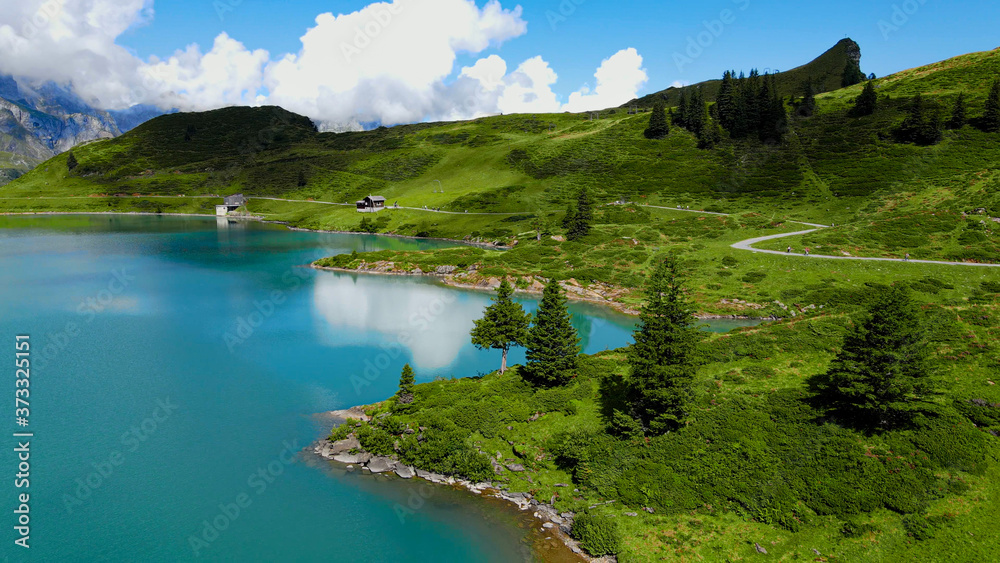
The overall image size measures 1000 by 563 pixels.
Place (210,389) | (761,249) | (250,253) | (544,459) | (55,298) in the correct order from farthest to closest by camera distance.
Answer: (250,253), (761,249), (55,298), (210,389), (544,459)

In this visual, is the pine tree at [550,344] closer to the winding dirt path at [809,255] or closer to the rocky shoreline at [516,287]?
the rocky shoreline at [516,287]

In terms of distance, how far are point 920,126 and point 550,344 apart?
12921 cm

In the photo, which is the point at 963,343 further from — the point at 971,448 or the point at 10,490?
the point at 10,490

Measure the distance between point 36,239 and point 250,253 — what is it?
6084 cm

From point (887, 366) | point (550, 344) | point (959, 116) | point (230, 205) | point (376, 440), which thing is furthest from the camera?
point (230, 205)

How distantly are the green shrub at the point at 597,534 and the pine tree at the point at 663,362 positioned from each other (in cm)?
790

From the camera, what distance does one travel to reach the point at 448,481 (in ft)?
102

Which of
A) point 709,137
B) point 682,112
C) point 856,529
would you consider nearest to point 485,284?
point 856,529

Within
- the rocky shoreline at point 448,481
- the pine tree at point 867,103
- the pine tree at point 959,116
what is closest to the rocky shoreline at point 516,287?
the rocky shoreline at point 448,481

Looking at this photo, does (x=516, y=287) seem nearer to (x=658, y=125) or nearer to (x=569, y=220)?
(x=569, y=220)

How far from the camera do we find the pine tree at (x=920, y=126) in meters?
110

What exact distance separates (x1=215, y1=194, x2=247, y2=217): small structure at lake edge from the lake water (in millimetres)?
103814

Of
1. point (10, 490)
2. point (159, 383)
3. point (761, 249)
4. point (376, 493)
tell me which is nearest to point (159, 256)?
point (159, 383)

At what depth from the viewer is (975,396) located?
30188mm
